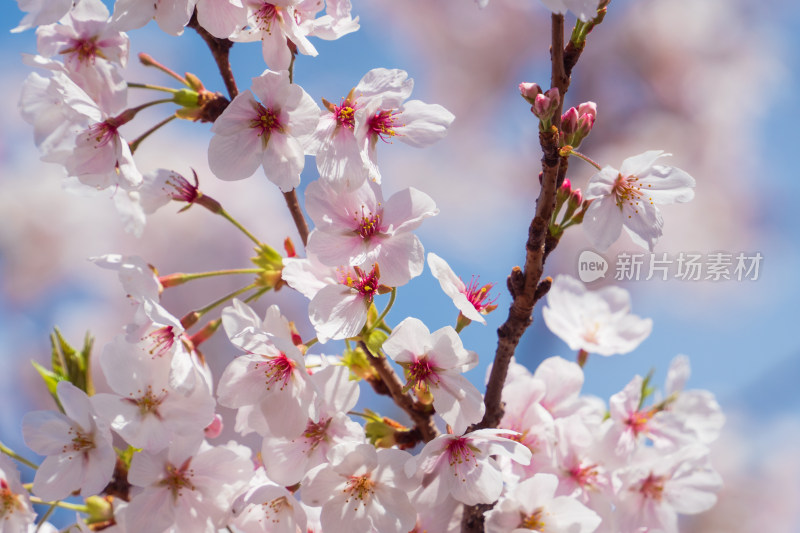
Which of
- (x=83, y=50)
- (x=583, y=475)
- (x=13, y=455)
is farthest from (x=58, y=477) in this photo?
(x=583, y=475)

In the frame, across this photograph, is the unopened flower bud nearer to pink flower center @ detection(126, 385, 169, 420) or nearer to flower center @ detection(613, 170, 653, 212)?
flower center @ detection(613, 170, 653, 212)

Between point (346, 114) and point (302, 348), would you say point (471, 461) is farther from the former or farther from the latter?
point (346, 114)

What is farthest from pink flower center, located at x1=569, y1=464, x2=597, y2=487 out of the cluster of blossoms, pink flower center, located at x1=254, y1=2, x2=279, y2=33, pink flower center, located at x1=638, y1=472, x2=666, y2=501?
pink flower center, located at x1=254, y1=2, x2=279, y2=33

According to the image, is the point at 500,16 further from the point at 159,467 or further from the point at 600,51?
the point at 159,467

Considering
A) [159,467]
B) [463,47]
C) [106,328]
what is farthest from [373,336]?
[463,47]

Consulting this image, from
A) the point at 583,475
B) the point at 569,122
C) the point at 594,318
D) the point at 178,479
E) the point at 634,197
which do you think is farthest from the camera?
the point at 594,318

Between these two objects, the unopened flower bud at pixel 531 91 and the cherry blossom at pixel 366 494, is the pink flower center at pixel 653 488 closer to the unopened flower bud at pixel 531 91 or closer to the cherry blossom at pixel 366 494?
the cherry blossom at pixel 366 494
